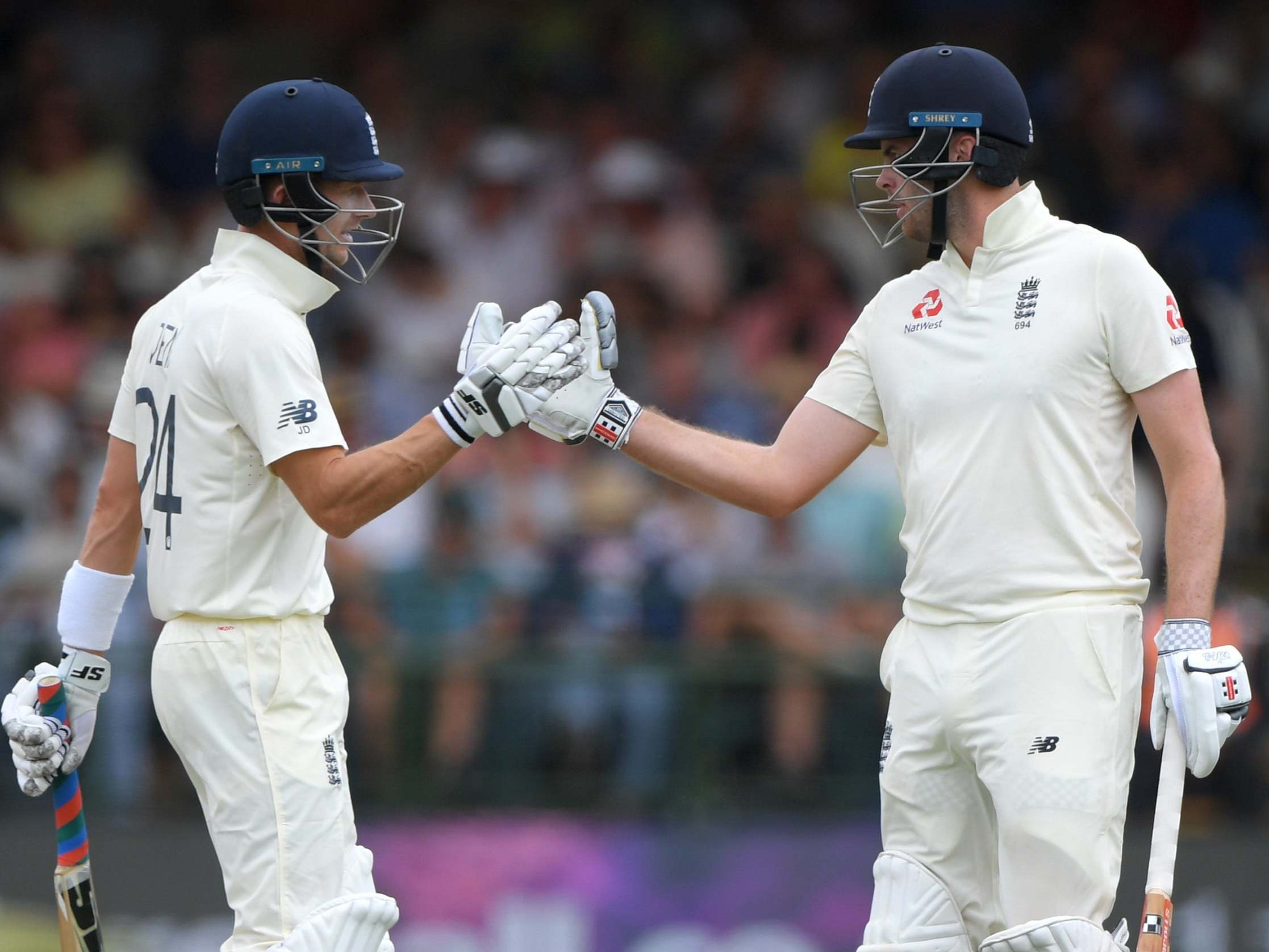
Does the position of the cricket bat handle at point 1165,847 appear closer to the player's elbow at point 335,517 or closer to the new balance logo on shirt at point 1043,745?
the new balance logo on shirt at point 1043,745

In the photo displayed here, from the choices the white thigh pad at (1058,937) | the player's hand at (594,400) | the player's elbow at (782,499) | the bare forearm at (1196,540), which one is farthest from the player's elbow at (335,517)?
the bare forearm at (1196,540)

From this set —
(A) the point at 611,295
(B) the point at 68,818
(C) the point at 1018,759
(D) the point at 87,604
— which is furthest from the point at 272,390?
(A) the point at 611,295

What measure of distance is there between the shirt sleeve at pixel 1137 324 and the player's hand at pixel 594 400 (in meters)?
1.25

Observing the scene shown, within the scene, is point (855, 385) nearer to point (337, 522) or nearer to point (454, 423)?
point (454, 423)

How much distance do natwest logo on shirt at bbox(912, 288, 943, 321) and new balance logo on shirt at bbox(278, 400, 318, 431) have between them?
1.50 meters

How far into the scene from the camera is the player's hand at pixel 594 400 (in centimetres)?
488

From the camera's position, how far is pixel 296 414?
4.32 metres

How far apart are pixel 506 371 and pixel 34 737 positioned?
149 cm

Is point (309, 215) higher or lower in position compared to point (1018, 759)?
higher

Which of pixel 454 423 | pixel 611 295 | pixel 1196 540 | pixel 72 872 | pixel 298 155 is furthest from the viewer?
pixel 611 295

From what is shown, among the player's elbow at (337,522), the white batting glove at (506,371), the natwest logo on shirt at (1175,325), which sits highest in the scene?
the natwest logo on shirt at (1175,325)

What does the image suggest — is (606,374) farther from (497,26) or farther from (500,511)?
(497,26)

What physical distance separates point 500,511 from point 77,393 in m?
2.23

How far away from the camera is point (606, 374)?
Answer: 194 inches
